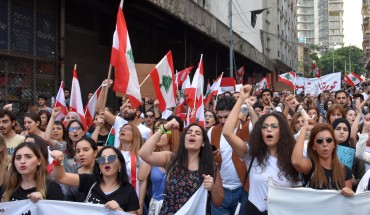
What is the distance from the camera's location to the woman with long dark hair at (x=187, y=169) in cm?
467

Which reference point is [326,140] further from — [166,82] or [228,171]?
[166,82]

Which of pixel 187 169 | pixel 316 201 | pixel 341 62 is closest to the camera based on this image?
pixel 316 201

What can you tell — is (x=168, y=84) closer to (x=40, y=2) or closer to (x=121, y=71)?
(x=121, y=71)

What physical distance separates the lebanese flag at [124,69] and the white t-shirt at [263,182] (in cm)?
315

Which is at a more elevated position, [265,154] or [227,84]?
[227,84]

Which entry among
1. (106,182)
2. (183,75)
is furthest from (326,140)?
(183,75)

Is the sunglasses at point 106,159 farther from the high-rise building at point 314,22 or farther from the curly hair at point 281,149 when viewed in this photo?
the high-rise building at point 314,22

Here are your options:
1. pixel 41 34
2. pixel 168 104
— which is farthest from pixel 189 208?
pixel 41 34

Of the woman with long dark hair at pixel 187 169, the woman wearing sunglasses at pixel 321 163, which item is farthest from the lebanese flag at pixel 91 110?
the woman wearing sunglasses at pixel 321 163

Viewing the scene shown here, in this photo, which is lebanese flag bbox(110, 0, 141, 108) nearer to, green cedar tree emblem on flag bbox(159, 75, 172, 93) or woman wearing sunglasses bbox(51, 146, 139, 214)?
green cedar tree emblem on flag bbox(159, 75, 172, 93)

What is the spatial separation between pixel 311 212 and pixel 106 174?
1740 mm

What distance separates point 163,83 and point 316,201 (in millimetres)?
4660

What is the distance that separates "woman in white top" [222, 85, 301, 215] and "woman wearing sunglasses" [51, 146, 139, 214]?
3.13 ft

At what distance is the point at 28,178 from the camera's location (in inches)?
181
